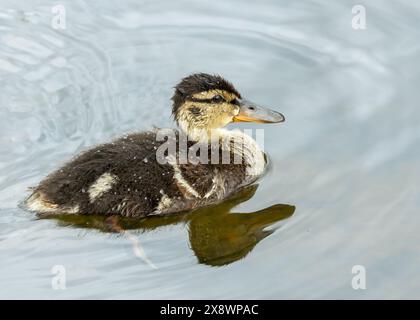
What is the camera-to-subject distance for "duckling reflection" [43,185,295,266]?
439cm

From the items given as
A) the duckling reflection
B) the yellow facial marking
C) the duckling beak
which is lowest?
the duckling reflection

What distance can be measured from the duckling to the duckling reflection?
0.05 meters

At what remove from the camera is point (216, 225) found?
15.3ft

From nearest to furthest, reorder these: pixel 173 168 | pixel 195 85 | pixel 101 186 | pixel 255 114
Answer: pixel 101 186
pixel 173 168
pixel 195 85
pixel 255 114

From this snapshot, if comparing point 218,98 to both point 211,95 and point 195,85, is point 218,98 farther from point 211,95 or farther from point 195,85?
point 195,85

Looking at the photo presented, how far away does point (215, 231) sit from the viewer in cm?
459

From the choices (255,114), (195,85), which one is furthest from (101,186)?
(255,114)

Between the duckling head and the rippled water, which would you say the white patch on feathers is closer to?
the rippled water

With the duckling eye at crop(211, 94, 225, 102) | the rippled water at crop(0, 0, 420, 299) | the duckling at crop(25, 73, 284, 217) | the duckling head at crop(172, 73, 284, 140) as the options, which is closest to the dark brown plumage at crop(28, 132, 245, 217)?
the duckling at crop(25, 73, 284, 217)

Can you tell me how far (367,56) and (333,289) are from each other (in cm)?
236

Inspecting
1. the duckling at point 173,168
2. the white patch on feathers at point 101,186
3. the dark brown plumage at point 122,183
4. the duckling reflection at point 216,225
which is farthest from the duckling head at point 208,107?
the white patch on feathers at point 101,186

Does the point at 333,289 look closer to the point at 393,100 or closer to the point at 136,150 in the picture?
the point at 136,150

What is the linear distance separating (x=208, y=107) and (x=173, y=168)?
18.7 inches
